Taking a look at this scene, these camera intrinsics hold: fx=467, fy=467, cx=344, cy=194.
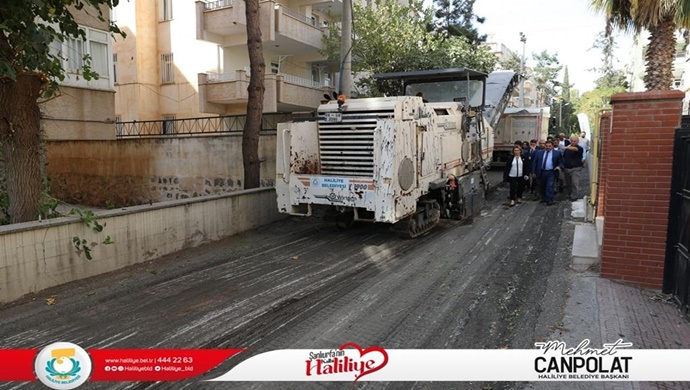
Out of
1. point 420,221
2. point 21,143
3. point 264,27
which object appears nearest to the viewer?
point 21,143

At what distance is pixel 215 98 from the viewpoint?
56.9ft

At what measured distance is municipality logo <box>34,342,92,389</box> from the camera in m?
3.37

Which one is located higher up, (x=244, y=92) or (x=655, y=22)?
(x=655, y=22)

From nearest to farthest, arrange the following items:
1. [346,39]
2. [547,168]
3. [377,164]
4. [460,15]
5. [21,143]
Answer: [21,143] → [377,164] → [346,39] → [547,168] → [460,15]

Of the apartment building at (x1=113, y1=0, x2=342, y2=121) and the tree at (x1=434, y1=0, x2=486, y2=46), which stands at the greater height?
the tree at (x1=434, y1=0, x2=486, y2=46)

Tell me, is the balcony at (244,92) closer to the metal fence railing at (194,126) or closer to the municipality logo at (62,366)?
the metal fence railing at (194,126)

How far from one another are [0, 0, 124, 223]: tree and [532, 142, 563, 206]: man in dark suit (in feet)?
33.2

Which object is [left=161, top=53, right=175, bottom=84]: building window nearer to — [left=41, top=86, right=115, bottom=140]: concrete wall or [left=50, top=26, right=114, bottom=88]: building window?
[left=50, top=26, right=114, bottom=88]: building window

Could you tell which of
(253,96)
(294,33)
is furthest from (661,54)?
(294,33)

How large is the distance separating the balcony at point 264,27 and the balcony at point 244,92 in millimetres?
1526

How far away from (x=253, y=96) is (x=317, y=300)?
6.45 m

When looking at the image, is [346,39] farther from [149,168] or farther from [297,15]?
[297,15]

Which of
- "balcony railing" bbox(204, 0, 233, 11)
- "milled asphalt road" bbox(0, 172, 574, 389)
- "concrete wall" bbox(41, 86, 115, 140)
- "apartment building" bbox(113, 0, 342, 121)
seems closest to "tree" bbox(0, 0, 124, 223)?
"milled asphalt road" bbox(0, 172, 574, 389)

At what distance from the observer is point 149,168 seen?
14469 millimetres
